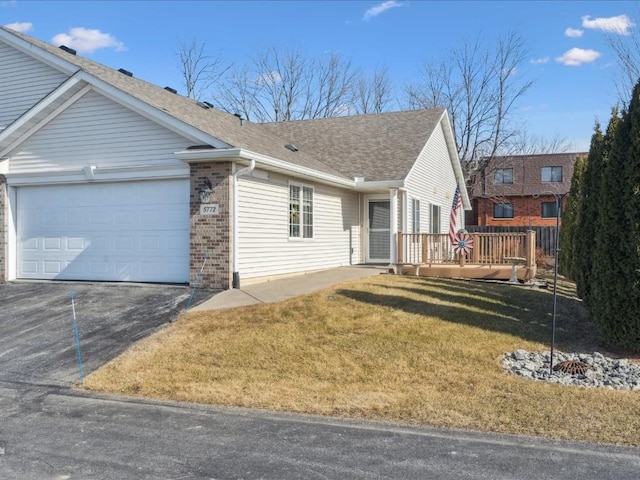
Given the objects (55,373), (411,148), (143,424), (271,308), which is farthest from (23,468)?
(411,148)

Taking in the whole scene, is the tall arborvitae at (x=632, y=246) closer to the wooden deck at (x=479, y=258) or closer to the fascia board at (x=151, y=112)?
the wooden deck at (x=479, y=258)

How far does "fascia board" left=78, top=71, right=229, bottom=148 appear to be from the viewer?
11.8 m

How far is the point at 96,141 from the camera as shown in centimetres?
1323

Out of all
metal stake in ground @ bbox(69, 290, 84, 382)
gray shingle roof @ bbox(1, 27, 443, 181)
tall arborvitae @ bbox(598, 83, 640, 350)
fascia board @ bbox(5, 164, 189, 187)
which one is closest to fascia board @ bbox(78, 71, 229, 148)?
gray shingle roof @ bbox(1, 27, 443, 181)

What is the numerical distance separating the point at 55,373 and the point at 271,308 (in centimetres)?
359

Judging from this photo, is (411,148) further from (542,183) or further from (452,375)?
(542,183)

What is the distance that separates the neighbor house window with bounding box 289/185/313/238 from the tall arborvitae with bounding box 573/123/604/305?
6.66m

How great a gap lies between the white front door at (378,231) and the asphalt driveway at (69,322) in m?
8.46

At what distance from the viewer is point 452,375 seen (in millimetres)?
7508

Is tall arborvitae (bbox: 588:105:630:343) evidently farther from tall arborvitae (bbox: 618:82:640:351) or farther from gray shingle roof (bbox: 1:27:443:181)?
gray shingle roof (bbox: 1:27:443:181)

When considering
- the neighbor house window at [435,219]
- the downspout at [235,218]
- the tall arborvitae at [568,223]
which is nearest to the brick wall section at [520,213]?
the neighbor house window at [435,219]

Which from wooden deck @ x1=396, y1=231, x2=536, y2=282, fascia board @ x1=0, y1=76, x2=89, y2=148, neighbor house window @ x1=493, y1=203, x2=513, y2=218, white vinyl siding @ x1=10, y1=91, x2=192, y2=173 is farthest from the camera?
neighbor house window @ x1=493, y1=203, x2=513, y2=218

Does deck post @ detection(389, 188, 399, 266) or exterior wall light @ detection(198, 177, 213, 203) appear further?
deck post @ detection(389, 188, 399, 266)

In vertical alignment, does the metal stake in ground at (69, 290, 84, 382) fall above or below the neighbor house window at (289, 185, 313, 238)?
below
